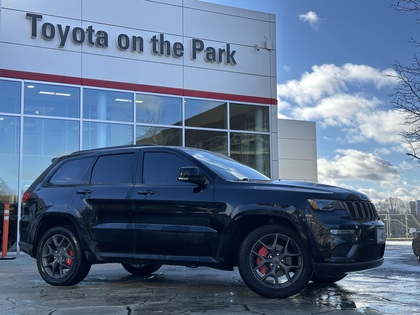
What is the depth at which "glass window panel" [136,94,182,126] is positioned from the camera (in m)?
15.9

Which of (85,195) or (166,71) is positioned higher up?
(166,71)

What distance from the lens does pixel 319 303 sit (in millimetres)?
5656

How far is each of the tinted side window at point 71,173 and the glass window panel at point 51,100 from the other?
23.7ft

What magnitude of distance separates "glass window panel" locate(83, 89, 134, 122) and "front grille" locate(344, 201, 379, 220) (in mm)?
10450

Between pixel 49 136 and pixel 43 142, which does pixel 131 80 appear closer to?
pixel 49 136

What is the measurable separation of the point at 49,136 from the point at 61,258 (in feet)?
26.1

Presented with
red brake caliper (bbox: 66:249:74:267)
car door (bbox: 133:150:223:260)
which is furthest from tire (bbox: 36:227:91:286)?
car door (bbox: 133:150:223:260)

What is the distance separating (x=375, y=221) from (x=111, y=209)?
10.7 feet

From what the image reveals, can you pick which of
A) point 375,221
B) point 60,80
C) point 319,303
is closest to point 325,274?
point 319,303

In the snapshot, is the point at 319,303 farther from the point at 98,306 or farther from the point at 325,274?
the point at 98,306

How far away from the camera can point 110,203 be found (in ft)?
22.6

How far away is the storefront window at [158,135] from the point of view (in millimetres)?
15836

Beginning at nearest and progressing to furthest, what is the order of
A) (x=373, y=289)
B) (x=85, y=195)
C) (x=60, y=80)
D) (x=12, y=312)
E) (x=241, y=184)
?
(x=12, y=312), (x=241, y=184), (x=373, y=289), (x=85, y=195), (x=60, y=80)

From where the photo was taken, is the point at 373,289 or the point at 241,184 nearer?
the point at 241,184
